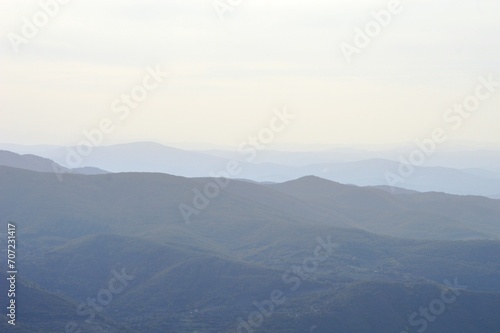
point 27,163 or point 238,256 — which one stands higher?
point 27,163

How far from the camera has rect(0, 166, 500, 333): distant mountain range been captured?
53.1 meters

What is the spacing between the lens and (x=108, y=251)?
74.4 m

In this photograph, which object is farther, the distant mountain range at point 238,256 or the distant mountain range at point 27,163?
the distant mountain range at point 27,163

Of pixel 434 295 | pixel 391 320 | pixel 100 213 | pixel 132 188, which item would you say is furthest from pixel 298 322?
pixel 132 188

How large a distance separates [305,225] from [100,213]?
1030 inches

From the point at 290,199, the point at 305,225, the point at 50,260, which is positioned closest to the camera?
the point at 50,260

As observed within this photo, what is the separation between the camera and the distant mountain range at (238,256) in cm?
5309

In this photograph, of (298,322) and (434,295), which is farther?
(434,295)

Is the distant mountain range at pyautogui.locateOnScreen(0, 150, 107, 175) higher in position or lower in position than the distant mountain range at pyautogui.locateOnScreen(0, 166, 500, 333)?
higher

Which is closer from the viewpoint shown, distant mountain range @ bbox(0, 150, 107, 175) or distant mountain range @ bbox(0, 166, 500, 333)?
distant mountain range @ bbox(0, 166, 500, 333)

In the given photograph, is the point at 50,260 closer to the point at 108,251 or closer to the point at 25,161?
the point at 108,251

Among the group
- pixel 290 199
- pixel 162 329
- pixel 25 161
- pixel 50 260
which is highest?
pixel 25 161

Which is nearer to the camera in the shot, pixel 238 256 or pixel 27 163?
pixel 238 256

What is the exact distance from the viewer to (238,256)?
79.1 m
